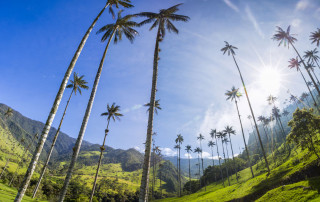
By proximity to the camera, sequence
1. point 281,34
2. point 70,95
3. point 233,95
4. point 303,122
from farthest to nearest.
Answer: point 233,95 → point 281,34 → point 70,95 → point 303,122

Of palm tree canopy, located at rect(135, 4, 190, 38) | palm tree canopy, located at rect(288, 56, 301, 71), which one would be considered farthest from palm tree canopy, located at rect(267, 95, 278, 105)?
palm tree canopy, located at rect(135, 4, 190, 38)

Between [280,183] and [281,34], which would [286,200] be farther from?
[281,34]

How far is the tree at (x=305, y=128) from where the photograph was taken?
76.5 feet

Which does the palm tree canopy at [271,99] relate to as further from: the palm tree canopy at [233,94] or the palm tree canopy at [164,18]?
the palm tree canopy at [164,18]

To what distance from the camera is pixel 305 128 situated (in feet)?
77.3

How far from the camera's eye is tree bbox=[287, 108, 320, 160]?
918 inches

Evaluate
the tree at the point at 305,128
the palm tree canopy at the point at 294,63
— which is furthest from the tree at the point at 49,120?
the palm tree canopy at the point at 294,63

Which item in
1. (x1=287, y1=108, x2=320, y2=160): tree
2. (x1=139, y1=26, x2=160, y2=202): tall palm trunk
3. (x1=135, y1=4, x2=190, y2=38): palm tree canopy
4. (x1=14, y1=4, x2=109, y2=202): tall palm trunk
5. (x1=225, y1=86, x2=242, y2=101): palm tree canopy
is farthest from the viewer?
(x1=225, y1=86, x2=242, y2=101): palm tree canopy

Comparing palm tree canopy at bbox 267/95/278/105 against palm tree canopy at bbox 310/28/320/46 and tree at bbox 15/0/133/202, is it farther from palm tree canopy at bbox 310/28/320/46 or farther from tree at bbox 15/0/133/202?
tree at bbox 15/0/133/202

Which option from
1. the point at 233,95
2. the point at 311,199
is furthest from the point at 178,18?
the point at 233,95

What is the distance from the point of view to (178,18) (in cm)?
1698

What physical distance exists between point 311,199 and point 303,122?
1325 cm

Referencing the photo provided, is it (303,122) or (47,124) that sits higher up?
(303,122)

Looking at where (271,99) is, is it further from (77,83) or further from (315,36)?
(77,83)
